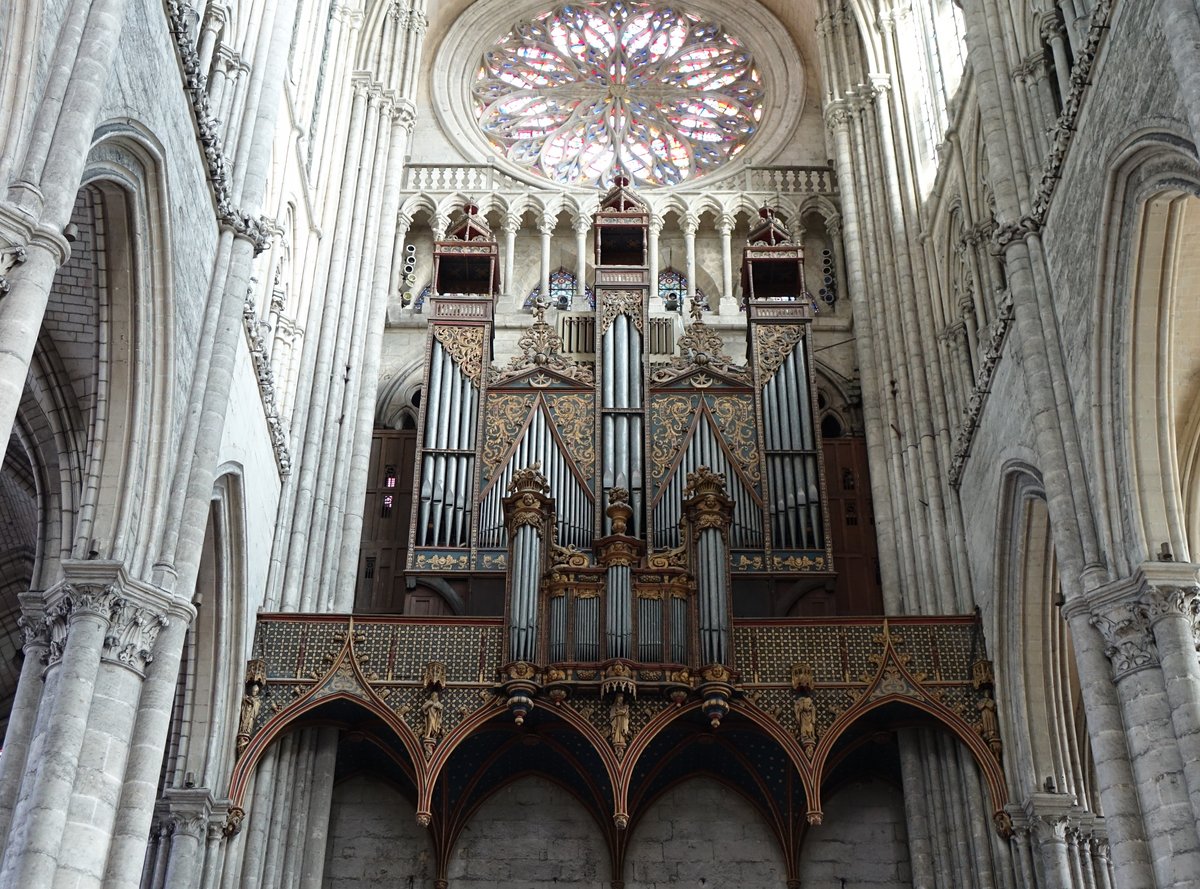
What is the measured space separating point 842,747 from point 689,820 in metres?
2.27

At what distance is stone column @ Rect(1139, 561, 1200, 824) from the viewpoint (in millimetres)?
11688

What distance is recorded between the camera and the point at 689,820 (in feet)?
60.7

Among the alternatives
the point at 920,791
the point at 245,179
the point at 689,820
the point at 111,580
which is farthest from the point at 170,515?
the point at 920,791

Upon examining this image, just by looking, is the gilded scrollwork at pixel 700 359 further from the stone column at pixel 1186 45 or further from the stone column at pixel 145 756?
the stone column at pixel 1186 45

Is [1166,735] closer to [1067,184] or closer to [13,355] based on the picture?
[1067,184]

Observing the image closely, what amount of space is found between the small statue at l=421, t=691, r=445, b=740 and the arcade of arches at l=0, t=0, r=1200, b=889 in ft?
0.27

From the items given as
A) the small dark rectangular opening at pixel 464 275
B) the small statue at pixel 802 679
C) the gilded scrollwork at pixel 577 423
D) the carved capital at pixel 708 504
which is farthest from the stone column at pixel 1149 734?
the small dark rectangular opening at pixel 464 275

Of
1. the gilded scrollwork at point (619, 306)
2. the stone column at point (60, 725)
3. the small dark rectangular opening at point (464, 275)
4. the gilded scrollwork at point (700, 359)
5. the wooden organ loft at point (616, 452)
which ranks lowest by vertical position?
the stone column at point (60, 725)

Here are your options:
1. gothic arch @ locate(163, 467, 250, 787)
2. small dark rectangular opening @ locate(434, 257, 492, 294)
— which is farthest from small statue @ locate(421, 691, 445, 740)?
small dark rectangular opening @ locate(434, 257, 492, 294)

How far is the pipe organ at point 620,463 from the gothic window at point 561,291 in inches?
55.7

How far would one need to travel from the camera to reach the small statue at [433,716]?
16.5 meters

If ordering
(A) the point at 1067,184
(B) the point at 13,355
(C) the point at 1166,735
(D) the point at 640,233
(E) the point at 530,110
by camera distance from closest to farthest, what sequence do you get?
(B) the point at 13,355
(C) the point at 1166,735
(A) the point at 1067,184
(D) the point at 640,233
(E) the point at 530,110

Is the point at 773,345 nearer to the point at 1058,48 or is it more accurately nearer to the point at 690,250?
the point at 690,250

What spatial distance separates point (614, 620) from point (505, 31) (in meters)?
16.2
